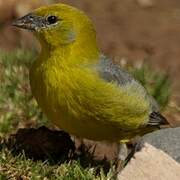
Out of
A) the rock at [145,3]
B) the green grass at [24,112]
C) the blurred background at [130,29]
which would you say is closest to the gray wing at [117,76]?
the green grass at [24,112]

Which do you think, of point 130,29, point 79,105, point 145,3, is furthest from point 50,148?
point 145,3

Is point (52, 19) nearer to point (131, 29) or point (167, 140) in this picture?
point (167, 140)

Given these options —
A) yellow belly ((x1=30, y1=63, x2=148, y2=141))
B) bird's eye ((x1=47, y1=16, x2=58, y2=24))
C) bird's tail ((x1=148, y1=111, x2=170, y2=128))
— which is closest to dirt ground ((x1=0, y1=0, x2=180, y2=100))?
bird's tail ((x1=148, y1=111, x2=170, y2=128))

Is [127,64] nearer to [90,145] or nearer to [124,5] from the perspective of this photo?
[90,145]

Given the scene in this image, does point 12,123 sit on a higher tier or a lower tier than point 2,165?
lower

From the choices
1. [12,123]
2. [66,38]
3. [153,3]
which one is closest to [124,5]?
[153,3]

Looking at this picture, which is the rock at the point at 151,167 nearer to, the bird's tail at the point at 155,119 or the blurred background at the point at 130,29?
the bird's tail at the point at 155,119

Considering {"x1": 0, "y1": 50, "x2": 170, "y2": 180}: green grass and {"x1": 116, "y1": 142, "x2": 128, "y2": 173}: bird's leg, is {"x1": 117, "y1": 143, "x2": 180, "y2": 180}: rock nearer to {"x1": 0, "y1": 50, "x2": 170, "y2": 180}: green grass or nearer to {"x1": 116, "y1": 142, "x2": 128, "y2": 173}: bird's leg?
{"x1": 0, "y1": 50, "x2": 170, "y2": 180}: green grass
